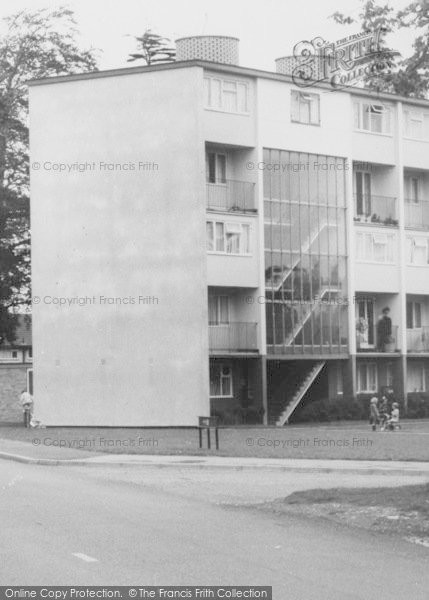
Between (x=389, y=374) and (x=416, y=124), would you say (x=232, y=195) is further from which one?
(x=389, y=374)

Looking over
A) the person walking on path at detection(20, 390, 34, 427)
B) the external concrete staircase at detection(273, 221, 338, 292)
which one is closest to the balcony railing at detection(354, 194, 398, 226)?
the external concrete staircase at detection(273, 221, 338, 292)

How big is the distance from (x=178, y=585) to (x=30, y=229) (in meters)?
43.3

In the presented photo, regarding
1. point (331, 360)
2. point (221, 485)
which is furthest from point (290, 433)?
point (221, 485)

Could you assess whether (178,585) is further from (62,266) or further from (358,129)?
(358,129)

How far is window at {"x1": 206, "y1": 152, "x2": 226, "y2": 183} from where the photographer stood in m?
49.6

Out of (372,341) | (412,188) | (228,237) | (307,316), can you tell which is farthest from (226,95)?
(372,341)

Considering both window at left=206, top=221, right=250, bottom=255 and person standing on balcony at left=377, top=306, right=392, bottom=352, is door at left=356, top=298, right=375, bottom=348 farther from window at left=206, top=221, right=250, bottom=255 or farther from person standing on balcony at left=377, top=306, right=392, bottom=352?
window at left=206, top=221, right=250, bottom=255

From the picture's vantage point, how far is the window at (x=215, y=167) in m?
49.6

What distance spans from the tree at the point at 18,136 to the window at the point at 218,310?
9849 millimetres

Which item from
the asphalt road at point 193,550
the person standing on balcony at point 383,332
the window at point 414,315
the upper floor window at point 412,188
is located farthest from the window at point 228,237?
the asphalt road at point 193,550

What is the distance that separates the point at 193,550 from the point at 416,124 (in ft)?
149

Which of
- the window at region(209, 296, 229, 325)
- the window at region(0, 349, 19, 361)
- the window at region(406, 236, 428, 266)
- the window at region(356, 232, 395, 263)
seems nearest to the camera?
the window at region(209, 296, 229, 325)

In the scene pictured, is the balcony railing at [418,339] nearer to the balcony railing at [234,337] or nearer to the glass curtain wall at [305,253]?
the glass curtain wall at [305,253]

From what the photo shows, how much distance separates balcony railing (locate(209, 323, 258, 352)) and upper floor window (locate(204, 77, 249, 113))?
865 cm
